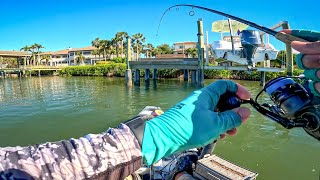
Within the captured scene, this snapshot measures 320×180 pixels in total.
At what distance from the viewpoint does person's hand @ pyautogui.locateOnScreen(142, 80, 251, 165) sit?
125cm

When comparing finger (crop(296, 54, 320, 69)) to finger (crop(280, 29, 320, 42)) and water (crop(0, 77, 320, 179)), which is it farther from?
water (crop(0, 77, 320, 179))

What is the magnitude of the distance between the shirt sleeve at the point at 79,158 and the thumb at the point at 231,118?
464 mm

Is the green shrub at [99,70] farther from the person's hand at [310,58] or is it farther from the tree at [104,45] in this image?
the person's hand at [310,58]

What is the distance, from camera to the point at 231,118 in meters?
1.48

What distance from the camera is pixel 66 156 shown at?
1107 mm

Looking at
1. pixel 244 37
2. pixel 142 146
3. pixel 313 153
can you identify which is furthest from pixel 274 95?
pixel 244 37

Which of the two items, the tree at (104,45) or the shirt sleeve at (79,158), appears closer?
the shirt sleeve at (79,158)

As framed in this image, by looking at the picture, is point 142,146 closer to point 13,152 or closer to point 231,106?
point 13,152

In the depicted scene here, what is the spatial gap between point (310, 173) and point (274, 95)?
7.52 metres

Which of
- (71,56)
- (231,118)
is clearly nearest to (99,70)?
(71,56)

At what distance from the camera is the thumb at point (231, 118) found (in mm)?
1427

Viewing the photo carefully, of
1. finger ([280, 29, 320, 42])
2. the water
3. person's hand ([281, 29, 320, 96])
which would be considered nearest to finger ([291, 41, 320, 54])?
person's hand ([281, 29, 320, 96])

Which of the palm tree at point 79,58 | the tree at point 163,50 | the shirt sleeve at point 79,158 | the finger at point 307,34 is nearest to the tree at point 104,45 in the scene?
the palm tree at point 79,58

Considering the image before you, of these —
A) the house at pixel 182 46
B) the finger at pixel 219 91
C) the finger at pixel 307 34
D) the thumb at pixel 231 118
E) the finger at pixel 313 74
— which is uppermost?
the house at pixel 182 46
